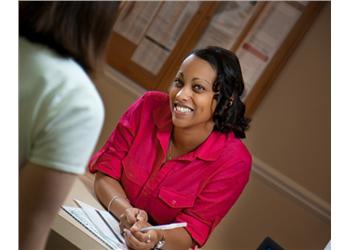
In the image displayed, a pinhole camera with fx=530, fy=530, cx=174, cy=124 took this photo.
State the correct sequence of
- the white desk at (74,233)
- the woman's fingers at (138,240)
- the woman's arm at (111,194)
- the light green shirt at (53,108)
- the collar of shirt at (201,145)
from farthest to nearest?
the collar of shirt at (201,145) < the woman's arm at (111,194) < the woman's fingers at (138,240) < the white desk at (74,233) < the light green shirt at (53,108)

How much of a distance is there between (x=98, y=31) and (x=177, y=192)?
41.2 inches

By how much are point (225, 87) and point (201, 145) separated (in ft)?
0.74

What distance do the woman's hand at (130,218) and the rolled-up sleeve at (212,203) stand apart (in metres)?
0.19

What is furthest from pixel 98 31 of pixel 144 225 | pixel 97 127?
pixel 144 225

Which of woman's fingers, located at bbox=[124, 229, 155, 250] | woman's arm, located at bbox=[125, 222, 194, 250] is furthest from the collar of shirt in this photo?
woman's fingers, located at bbox=[124, 229, 155, 250]

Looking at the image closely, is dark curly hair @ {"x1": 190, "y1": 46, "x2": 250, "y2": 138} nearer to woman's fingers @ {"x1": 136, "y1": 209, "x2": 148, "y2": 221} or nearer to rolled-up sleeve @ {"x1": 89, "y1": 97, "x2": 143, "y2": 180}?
rolled-up sleeve @ {"x1": 89, "y1": 97, "x2": 143, "y2": 180}

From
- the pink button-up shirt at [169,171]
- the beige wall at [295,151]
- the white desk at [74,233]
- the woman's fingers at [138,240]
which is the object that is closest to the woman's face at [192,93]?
the pink button-up shirt at [169,171]

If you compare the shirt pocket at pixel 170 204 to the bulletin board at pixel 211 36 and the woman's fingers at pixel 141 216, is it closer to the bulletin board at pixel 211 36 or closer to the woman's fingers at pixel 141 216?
the woman's fingers at pixel 141 216

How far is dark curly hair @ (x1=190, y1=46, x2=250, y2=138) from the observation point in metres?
1.85

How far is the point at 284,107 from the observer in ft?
9.48

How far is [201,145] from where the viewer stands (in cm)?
191

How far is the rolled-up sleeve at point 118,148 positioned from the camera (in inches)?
75.5

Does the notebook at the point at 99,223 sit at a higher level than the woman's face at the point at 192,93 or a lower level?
lower
